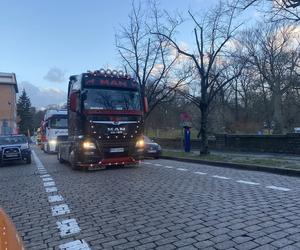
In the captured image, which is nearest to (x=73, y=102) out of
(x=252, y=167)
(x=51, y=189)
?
(x=51, y=189)

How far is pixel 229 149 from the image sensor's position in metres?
28.7

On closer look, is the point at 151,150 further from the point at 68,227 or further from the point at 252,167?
the point at 68,227

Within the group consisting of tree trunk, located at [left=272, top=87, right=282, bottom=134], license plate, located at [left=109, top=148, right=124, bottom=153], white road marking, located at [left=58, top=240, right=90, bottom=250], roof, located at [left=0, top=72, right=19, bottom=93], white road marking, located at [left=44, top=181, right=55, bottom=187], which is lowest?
white road marking, located at [left=58, top=240, right=90, bottom=250]

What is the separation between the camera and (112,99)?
15586 mm

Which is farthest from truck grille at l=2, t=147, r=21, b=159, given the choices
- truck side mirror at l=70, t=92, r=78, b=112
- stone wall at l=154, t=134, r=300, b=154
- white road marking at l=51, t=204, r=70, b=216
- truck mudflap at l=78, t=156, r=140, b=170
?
white road marking at l=51, t=204, r=70, b=216

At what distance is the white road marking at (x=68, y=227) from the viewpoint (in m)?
5.98

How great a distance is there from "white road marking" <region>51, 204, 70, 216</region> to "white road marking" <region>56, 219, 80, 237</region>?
2.33 ft

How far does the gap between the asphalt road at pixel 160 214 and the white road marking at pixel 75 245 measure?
0.04 feet

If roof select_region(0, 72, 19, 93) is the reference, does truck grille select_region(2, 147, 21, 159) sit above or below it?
below

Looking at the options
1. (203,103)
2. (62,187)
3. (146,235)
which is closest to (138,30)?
(203,103)

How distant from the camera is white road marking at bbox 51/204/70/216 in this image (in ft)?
24.5

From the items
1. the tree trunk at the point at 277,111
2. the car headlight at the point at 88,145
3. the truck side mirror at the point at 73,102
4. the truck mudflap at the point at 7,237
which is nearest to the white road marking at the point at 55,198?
the car headlight at the point at 88,145

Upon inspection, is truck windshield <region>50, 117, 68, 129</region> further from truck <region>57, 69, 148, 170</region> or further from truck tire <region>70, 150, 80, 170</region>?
truck <region>57, 69, 148, 170</region>

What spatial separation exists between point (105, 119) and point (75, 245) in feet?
32.8
